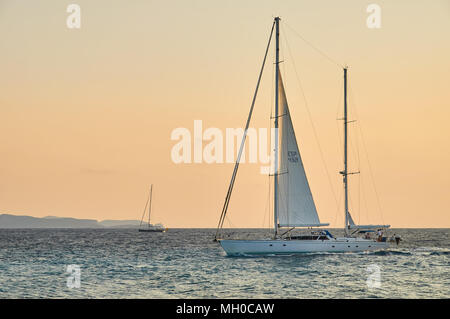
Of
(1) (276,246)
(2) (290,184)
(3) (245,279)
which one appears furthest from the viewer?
(2) (290,184)

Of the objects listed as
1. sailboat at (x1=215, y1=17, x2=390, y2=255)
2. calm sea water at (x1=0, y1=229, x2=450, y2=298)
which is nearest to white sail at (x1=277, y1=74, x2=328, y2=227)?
sailboat at (x1=215, y1=17, x2=390, y2=255)

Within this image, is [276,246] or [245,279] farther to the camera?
[276,246]

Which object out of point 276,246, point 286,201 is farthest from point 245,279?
point 286,201

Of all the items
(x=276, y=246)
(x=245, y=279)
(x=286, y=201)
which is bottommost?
(x=245, y=279)

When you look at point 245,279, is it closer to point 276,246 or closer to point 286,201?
point 276,246

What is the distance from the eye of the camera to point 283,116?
51406 mm

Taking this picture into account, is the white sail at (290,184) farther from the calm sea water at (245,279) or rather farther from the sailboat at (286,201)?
the calm sea water at (245,279)

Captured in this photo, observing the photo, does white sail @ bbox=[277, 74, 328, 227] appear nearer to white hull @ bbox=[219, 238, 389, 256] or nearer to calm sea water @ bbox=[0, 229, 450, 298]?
white hull @ bbox=[219, 238, 389, 256]

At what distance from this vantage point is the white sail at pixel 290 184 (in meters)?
51.2

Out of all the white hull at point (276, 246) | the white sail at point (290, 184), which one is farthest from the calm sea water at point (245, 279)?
the white sail at point (290, 184)

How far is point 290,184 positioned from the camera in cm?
5203

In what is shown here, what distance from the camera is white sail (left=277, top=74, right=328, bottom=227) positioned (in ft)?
168
